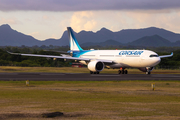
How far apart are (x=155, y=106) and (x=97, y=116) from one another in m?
5.54

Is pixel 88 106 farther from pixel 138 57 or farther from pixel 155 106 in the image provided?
pixel 138 57

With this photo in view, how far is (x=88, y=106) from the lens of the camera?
20188mm

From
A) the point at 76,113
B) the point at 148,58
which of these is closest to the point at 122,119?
the point at 76,113

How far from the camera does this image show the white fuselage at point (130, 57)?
58.7 metres

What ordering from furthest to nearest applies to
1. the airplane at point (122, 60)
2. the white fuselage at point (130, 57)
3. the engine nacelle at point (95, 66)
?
1. the engine nacelle at point (95, 66)
2. the airplane at point (122, 60)
3. the white fuselage at point (130, 57)

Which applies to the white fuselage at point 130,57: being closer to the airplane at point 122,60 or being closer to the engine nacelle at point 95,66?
the airplane at point 122,60

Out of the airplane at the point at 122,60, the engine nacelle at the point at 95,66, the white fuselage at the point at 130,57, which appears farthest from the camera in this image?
the engine nacelle at the point at 95,66

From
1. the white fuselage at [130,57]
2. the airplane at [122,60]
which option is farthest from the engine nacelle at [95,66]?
the white fuselage at [130,57]

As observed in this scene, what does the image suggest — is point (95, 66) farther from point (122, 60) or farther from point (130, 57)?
point (130, 57)

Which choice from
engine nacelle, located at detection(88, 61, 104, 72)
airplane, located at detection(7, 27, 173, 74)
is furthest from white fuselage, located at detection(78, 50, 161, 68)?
engine nacelle, located at detection(88, 61, 104, 72)

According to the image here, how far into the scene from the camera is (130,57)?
6069 cm

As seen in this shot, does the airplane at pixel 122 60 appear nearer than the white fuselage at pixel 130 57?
No

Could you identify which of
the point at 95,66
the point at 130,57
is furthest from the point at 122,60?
the point at 95,66

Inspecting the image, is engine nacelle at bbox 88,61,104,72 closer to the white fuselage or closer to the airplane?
the airplane
